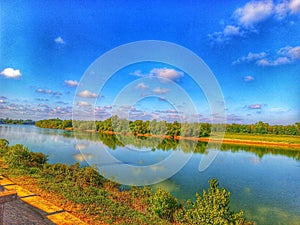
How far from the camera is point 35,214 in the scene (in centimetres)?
423

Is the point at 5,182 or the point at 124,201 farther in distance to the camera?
the point at 5,182

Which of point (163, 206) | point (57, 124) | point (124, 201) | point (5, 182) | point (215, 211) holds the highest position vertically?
point (57, 124)

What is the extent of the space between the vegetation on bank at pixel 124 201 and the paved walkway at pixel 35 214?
0.47m

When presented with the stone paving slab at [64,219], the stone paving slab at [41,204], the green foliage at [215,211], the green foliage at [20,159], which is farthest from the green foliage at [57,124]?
the green foliage at [215,211]

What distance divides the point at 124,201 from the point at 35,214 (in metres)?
2.32

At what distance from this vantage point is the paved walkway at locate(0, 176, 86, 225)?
A: 3.95 m

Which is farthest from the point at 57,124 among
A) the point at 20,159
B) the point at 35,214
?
the point at 35,214

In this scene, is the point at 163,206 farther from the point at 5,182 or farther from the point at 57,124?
the point at 57,124

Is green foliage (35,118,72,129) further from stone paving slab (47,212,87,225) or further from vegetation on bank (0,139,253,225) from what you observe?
stone paving slab (47,212,87,225)

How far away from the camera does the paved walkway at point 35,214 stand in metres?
3.95

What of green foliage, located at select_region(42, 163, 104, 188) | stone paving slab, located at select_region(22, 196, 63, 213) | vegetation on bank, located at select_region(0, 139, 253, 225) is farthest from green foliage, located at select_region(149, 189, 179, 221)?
green foliage, located at select_region(42, 163, 104, 188)

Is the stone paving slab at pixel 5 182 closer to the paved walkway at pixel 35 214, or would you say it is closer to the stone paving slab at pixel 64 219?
the paved walkway at pixel 35 214

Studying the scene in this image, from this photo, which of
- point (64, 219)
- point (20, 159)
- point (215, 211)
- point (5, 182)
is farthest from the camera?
point (20, 159)

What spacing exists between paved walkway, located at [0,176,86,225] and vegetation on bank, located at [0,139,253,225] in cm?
47
